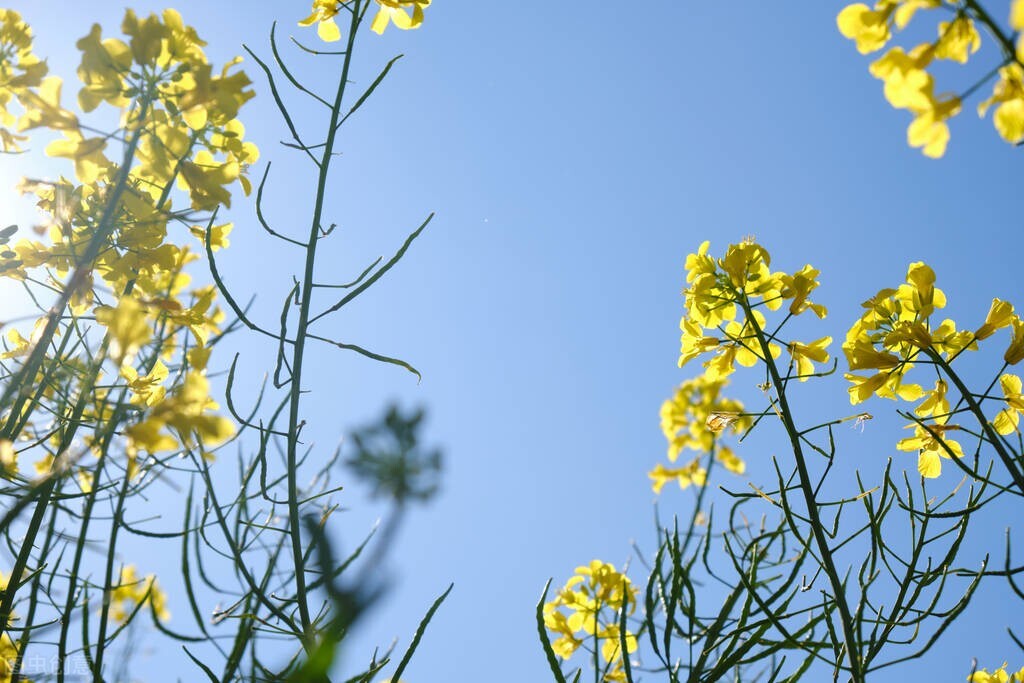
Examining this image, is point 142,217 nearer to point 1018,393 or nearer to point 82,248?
point 82,248

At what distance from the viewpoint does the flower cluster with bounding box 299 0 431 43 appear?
1.40 metres

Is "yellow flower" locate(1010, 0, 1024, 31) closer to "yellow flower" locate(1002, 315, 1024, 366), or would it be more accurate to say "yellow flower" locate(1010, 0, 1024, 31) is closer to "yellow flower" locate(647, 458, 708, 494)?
"yellow flower" locate(1002, 315, 1024, 366)

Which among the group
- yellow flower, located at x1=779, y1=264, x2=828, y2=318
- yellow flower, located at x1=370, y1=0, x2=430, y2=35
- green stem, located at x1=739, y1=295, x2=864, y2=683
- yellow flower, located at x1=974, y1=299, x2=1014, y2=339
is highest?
yellow flower, located at x1=370, y1=0, x2=430, y2=35

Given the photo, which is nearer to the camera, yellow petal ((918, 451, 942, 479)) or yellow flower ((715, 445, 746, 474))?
yellow petal ((918, 451, 942, 479))

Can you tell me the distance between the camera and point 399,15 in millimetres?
Answer: 1452

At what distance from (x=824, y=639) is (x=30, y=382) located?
126cm

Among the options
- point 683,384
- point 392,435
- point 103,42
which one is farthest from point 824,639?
point 683,384

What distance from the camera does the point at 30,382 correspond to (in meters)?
1.04

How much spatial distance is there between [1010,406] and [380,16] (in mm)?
1427

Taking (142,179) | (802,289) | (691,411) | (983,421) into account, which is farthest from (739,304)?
(691,411)

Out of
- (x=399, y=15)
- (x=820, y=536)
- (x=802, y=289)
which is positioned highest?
(x=399, y=15)

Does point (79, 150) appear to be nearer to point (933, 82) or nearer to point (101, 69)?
point (101, 69)

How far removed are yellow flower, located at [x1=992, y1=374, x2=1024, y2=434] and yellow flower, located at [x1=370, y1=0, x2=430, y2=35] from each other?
1309 millimetres

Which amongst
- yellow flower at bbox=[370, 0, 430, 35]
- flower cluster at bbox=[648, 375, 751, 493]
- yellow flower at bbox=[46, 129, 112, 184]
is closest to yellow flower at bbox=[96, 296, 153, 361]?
yellow flower at bbox=[46, 129, 112, 184]
